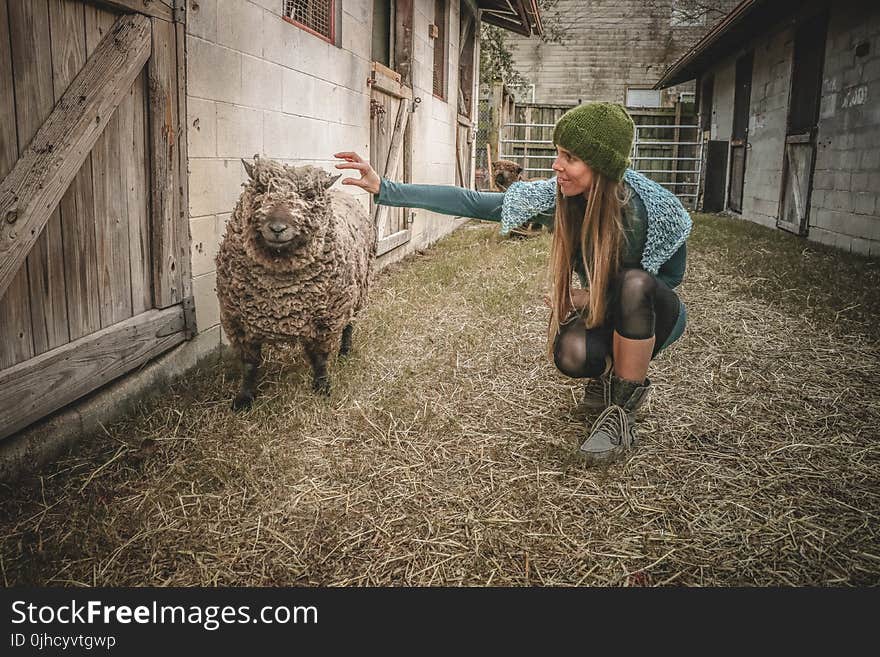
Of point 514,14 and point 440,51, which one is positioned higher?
point 514,14

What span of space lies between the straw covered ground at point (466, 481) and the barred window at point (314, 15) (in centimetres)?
223

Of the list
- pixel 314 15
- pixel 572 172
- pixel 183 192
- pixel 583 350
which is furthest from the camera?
pixel 314 15

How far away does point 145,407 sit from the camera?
3.19 meters

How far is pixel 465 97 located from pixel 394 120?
17.9ft

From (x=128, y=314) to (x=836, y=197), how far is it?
27.8ft

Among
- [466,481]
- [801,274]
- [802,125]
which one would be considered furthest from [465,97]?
[466,481]

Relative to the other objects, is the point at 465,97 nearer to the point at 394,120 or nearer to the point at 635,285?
the point at 394,120

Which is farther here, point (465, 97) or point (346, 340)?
point (465, 97)

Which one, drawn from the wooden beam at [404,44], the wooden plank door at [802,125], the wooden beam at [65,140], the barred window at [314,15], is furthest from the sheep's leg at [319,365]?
the wooden plank door at [802,125]

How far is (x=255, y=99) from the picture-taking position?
13.5 feet

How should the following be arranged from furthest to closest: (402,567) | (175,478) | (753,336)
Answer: (753,336)
(175,478)
(402,567)

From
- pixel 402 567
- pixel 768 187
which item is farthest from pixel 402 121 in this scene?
pixel 768 187

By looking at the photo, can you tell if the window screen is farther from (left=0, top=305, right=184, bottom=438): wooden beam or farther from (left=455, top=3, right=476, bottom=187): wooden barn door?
(left=0, top=305, right=184, bottom=438): wooden beam

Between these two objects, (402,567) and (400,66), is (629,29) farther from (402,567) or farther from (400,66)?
(402,567)
